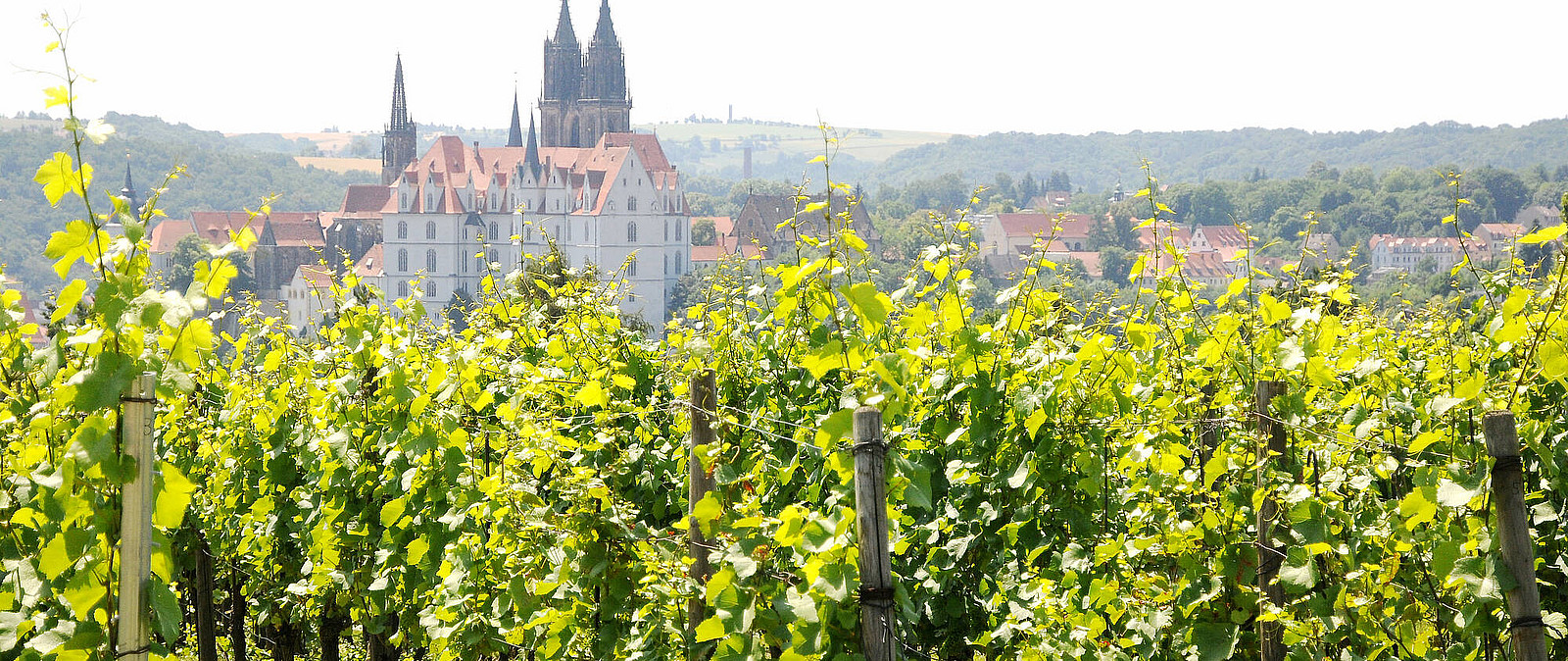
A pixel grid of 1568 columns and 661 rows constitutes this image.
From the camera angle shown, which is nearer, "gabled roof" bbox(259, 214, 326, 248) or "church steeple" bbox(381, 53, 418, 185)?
"gabled roof" bbox(259, 214, 326, 248)

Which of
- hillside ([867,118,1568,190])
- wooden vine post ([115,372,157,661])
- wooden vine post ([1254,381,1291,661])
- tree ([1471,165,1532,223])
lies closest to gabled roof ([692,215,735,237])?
hillside ([867,118,1568,190])

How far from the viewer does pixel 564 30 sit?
93188 millimetres

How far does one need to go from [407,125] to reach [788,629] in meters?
100

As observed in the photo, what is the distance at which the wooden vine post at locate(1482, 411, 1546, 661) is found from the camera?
2529mm

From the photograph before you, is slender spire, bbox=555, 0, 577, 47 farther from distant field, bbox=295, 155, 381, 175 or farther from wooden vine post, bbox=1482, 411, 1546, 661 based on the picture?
wooden vine post, bbox=1482, 411, 1546, 661

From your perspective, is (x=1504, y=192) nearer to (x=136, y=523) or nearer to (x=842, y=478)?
(x=842, y=478)

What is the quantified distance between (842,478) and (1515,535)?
132 centimetres

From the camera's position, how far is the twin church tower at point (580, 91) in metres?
91.0

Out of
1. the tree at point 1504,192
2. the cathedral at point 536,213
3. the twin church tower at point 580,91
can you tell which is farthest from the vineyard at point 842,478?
the twin church tower at point 580,91

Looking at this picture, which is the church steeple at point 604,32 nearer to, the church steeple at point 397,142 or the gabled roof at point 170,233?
the church steeple at point 397,142

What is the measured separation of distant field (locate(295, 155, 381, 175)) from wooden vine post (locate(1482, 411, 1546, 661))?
162149 mm

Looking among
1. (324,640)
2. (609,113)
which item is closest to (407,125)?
(609,113)

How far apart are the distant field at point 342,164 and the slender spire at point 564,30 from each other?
70722 mm

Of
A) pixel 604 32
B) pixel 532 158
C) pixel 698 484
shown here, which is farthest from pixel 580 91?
pixel 698 484
